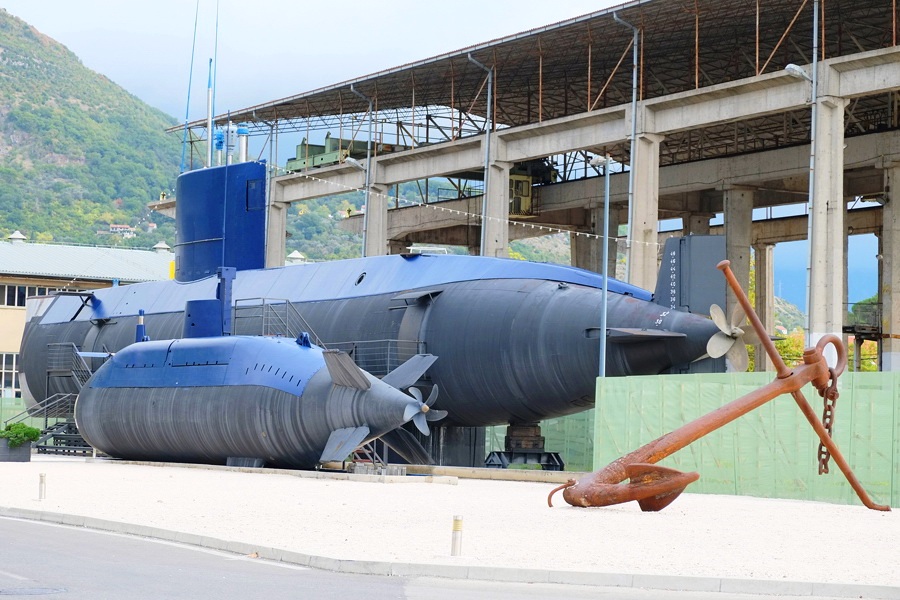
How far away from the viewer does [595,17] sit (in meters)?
47.5

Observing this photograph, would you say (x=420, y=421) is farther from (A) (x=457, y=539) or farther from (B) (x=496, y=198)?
(B) (x=496, y=198)

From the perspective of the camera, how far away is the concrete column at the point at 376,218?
61.4 m

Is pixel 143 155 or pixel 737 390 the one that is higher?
pixel 143 155

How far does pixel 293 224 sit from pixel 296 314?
158 meters

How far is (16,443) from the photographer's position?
3447 centimetres

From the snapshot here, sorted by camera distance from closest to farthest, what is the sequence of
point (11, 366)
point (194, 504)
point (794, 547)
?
point (794, 547) < point (194, 504) < point (11, 366)

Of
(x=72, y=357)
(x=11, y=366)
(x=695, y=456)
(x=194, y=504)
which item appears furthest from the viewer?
(x=11, y=366)

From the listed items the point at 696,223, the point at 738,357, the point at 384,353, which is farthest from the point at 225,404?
the point at 696,223

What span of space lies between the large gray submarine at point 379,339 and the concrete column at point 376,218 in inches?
834

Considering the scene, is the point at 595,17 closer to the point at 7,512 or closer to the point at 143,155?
the point at 7,512

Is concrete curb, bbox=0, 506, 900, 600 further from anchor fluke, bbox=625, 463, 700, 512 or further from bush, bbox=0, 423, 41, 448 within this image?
bush, bbox=0, 423, 41, 448

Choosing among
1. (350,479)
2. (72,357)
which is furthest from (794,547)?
(72,357)

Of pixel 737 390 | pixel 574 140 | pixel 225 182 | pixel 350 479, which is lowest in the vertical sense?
pixel 350 479

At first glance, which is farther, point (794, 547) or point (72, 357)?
point (72, 357)
